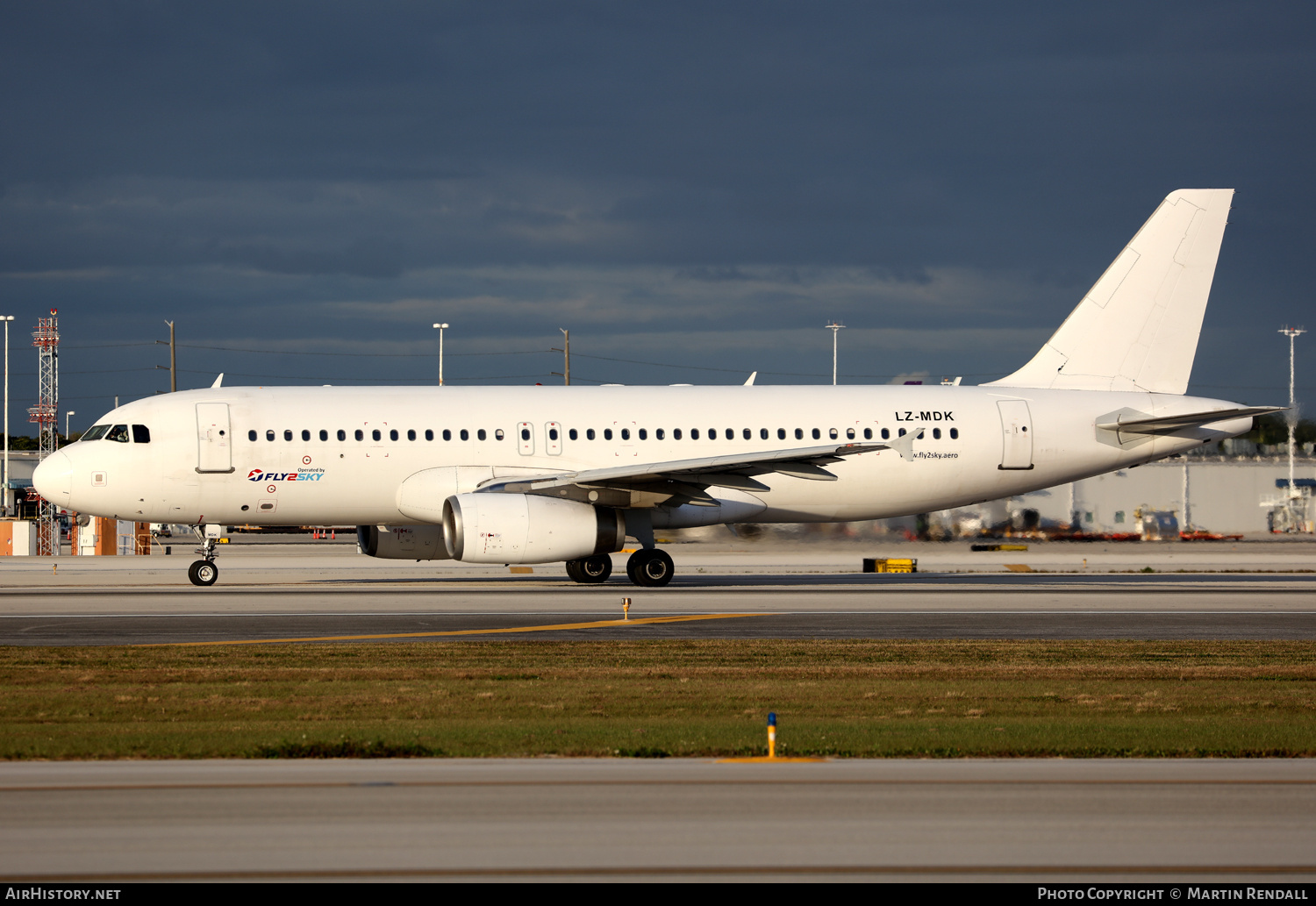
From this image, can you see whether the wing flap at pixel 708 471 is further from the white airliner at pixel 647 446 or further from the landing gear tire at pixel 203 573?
the landing gear tire at pixel 203 573

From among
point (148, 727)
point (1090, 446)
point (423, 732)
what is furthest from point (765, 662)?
point (1090, 446)

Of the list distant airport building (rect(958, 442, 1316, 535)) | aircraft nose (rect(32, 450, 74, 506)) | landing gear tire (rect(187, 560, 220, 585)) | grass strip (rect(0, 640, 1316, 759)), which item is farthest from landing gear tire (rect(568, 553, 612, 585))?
distant airport building (rect(958, 442, 1316, 535))

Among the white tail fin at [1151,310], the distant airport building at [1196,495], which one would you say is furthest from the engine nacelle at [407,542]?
the distant airport building at [1196,495]

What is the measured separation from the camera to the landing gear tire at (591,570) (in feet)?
98.5

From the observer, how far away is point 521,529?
26203mm

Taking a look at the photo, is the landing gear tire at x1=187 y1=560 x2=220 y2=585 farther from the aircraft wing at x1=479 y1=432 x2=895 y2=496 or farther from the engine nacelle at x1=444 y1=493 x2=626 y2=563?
the aircraft wing at x1=479 y1=432 x2=895 y2=496

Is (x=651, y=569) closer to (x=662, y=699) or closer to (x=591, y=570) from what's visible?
(x=591, y=570)

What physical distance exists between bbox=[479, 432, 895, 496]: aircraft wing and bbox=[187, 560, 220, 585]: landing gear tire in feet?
22.3

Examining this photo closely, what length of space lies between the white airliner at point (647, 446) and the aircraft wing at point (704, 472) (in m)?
0.07

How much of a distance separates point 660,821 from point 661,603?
16.5 m

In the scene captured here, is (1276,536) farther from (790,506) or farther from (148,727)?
(148,727)

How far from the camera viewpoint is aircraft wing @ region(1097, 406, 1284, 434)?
30141mm

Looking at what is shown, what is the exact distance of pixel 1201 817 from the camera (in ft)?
26.4

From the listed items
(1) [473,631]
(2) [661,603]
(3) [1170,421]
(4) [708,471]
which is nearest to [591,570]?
(4) [708,471]
